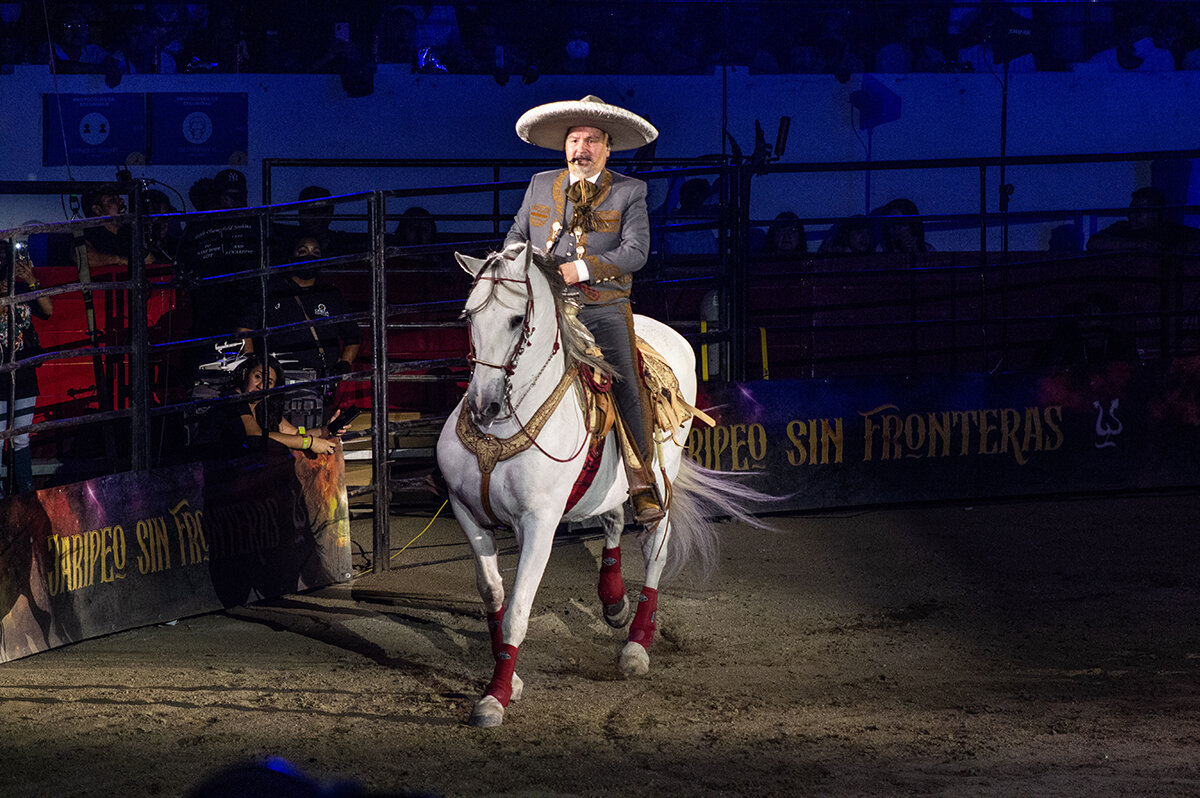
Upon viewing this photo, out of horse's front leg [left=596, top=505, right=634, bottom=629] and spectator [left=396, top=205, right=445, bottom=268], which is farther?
spectator [left=396, top=205, right=445, bottom=268]

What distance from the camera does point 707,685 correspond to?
5.59m

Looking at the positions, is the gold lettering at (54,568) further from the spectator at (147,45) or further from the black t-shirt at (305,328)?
the spectator at (147,45)

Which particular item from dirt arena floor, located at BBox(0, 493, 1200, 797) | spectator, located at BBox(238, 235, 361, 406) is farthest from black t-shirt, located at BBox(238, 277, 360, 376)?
dirt arena floor, located at BBox(0, 493, 1200, 797)

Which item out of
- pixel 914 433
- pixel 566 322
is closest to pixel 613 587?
pixel 566 322

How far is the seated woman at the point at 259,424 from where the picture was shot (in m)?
7.78

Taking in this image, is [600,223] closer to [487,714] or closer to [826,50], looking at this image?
[487,714]

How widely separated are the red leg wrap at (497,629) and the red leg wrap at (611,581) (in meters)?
0.78

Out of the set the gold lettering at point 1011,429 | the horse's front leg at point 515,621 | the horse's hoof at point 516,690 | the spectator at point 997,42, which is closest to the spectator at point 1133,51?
the spectator at point 997,42

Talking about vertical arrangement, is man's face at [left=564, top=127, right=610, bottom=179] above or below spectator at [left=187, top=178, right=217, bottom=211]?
below

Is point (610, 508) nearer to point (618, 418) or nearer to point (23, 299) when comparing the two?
point (618, 418)

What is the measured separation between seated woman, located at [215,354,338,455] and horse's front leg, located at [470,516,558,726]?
2713 millimetres

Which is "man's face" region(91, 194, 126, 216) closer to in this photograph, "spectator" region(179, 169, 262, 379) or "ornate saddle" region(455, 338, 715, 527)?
"spectator" region(179, 169, 262, 379)

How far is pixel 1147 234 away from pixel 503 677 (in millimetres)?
9253

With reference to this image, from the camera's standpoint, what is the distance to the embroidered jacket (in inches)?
224
